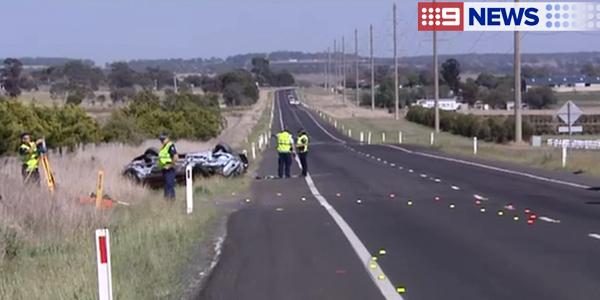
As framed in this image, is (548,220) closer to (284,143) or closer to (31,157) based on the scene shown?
(31,157)

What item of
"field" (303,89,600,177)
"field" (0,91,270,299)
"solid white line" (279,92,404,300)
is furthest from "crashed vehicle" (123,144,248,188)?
"field" (303,89,600,177)

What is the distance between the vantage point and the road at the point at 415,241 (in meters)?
13.2

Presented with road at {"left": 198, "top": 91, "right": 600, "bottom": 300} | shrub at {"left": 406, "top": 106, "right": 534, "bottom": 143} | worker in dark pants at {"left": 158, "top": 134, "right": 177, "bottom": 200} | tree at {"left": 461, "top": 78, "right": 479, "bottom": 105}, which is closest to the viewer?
road at {"left": 198, "top": 91, "right": 600, "bottom": 300}

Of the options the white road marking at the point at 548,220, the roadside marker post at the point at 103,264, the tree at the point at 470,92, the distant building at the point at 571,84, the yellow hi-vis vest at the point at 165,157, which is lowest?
the tree at the point at 470,92

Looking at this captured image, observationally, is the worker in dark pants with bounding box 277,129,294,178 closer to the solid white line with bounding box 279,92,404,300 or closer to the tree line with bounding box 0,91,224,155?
the tree line with bounding box 0,91,224,155

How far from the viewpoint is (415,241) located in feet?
60.0

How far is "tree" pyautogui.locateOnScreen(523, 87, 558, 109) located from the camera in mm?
140125

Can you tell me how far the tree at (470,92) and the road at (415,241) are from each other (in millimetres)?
142500

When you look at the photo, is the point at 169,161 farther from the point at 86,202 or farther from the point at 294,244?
the point at 294,244

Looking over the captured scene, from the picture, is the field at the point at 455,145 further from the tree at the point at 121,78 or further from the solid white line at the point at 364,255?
the tree at the point at 121,78

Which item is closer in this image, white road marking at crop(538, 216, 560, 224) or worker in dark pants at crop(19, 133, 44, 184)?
white road marking at crop(538, 216, 560, 224)

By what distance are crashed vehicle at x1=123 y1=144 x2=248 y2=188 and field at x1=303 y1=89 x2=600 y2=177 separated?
457 inches

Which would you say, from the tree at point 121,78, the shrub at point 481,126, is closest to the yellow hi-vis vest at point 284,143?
the shrub at point 481,126

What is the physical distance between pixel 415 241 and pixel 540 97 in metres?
126
